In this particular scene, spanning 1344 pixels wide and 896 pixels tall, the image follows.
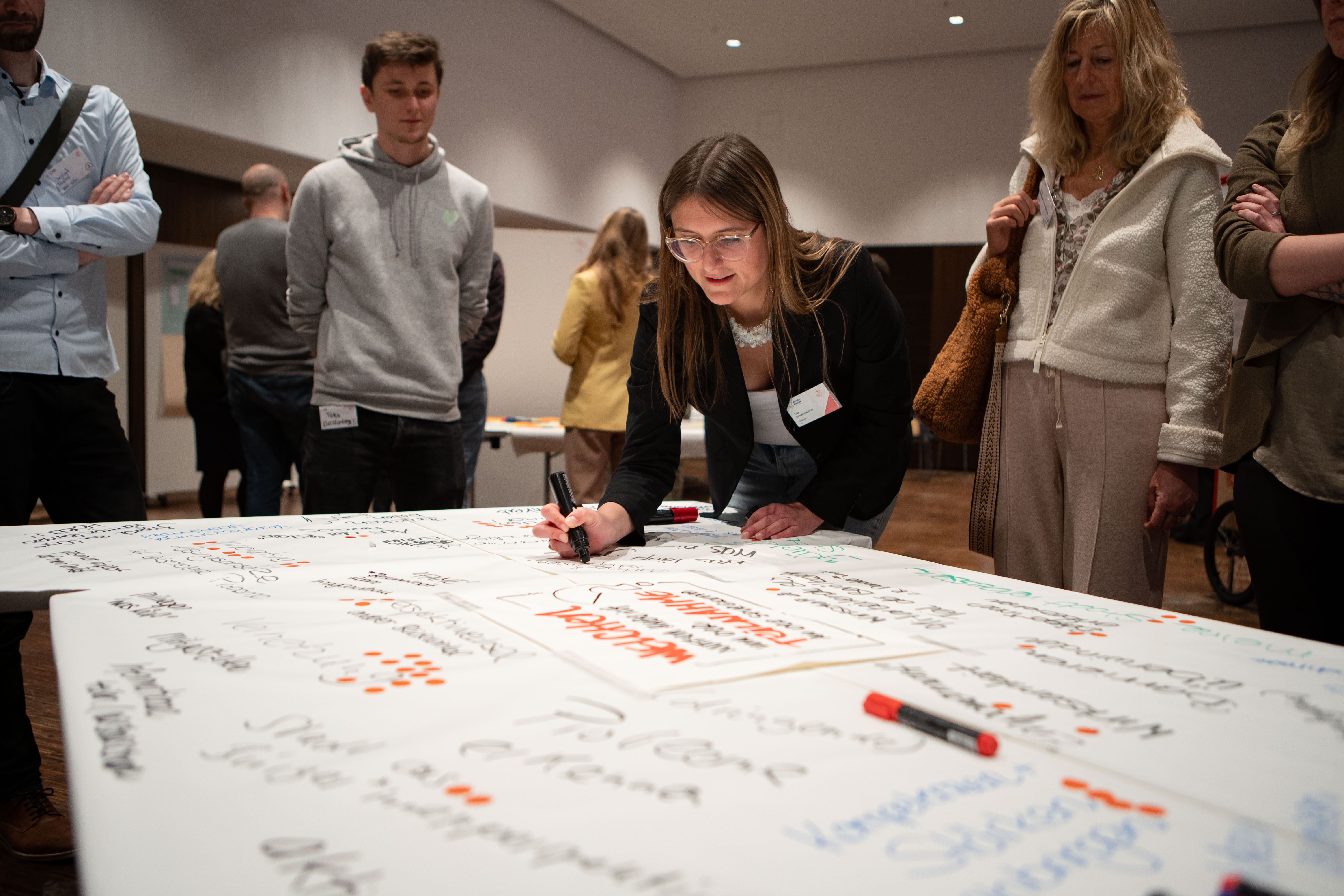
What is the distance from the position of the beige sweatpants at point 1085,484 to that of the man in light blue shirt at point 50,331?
1.53m

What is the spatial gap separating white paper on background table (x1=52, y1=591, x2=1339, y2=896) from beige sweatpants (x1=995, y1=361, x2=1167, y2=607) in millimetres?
922

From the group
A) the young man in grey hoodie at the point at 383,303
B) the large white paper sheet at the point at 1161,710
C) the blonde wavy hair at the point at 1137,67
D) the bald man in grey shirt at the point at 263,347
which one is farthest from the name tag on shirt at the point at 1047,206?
the bald man in grey shirt at the point at 263,347

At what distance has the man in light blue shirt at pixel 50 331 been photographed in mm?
1474

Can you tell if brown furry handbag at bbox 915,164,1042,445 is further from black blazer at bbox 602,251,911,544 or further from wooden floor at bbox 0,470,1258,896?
wooden floor at bbox 0,470,1258,896

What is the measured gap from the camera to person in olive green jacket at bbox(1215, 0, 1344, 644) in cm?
121

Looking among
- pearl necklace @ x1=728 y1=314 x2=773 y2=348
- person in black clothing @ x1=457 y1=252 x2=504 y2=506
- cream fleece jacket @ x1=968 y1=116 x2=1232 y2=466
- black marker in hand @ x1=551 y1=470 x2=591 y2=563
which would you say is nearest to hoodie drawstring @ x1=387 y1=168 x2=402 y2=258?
pearl necklace @ x1=728 y1=314 x2=773 y2=348

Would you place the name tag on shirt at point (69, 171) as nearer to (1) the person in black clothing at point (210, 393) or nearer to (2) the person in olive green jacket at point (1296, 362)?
(2) the person in olive green jacket at point (1296, 362)

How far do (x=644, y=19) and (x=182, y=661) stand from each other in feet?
22.6

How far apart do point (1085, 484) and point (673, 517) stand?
2.19 feet

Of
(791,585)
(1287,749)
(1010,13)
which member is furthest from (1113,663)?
(1010,13)

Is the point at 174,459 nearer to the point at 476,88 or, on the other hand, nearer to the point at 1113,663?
the point at 476,88

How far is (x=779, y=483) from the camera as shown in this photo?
1.70 metres

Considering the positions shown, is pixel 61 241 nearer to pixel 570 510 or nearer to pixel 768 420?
pixel 570 510

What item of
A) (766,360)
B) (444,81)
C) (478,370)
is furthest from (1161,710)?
(444,81)
